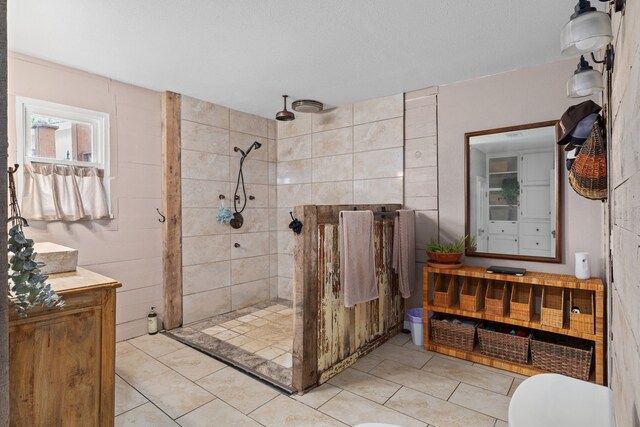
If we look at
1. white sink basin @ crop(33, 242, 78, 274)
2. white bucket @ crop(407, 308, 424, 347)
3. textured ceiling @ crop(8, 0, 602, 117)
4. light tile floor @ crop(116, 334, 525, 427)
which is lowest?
light tile floor @ crop(116, 334, 525, 427)

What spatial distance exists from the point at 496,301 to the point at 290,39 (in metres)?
2.45

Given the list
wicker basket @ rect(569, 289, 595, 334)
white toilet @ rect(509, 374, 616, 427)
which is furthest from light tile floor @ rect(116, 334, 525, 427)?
white toilet @ rect(509, 374, 616, 427)

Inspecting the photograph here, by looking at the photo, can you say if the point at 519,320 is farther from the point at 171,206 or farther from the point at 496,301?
the point at 171,206

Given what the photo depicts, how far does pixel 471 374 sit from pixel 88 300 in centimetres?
251

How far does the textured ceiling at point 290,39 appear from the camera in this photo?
6.48ft

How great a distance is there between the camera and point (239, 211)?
13.2 feet

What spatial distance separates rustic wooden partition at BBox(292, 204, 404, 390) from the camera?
2.24 metres

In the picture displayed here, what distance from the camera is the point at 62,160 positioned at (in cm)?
277

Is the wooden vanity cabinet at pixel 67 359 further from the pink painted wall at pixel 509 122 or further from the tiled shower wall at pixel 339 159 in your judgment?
the pink painted wall at pixel 509 122

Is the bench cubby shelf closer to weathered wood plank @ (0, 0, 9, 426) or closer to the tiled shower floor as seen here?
the tiled shower floor

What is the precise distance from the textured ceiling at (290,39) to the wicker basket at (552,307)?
1.79 meters

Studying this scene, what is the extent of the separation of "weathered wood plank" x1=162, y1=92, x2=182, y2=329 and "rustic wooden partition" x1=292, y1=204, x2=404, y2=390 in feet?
5.55

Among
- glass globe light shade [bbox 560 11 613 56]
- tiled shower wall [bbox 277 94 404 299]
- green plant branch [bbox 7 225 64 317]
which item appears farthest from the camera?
tiled shower wall [bbox 277 94 404 299]

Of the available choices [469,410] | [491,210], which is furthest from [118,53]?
[469,410]
